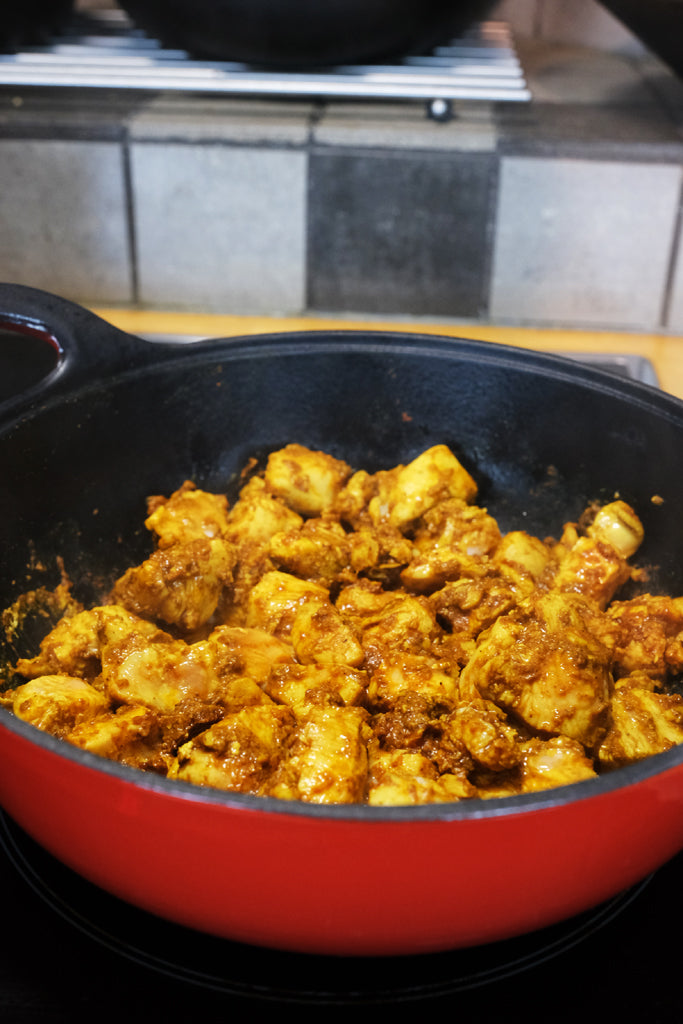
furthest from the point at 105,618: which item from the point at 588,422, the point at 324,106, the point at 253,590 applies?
the point at 324,106

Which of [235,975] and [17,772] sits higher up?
[17,772]

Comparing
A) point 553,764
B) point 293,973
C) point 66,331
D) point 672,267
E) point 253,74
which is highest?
point 253,74

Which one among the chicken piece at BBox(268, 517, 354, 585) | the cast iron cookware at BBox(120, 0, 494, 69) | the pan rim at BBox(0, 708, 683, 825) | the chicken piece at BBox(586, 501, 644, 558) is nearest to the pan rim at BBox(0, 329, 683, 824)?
the pan rim at BBox(0, 708, 683, 825)

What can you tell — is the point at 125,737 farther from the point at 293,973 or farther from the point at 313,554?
the point at 313,554

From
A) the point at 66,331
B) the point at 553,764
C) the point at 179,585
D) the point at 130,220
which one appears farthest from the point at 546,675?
the point at 130,220

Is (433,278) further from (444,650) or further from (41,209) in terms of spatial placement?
(444,650)

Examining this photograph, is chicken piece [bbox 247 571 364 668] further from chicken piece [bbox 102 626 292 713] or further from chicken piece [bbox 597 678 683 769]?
chicken piece [bbox 597 678 683 769]

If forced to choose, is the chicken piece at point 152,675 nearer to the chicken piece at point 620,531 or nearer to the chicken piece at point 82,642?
the chicken piece at point 82,642
